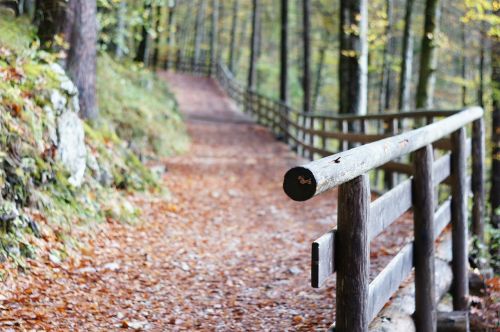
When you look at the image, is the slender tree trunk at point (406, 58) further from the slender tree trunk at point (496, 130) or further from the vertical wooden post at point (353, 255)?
the vertical wooden post at point (353, 255)

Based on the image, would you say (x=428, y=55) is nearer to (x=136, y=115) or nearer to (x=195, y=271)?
(x=136, y=115)

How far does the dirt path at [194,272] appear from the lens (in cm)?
452

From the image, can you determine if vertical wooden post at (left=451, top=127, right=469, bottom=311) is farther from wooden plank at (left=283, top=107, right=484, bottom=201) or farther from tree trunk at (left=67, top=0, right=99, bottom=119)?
tree trunk at (left=67, top=0, right=99, bottom=119)

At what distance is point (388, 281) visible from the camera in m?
3.74

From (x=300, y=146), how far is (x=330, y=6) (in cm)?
1410

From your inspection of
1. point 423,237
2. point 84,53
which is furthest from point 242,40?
point 423,237

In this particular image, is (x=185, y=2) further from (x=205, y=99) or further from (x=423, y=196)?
(x=423, y=196)

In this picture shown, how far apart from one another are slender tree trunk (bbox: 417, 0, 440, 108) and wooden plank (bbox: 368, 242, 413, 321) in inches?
355

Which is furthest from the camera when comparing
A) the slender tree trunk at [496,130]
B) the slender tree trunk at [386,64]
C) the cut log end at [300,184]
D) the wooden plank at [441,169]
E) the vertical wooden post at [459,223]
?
the slender tree trunk at [386,64]

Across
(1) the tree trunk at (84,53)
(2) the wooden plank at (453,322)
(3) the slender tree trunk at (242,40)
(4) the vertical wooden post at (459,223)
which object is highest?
(3) the slender tree trunk at (242,40)

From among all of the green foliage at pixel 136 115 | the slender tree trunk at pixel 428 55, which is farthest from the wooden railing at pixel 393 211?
the green foliage at pixel 136 115

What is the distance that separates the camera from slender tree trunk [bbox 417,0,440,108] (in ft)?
41.0

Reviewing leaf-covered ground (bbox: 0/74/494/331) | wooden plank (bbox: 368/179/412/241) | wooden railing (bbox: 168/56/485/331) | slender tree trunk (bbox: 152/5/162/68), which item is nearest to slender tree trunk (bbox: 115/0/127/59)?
slender tree trunk (bbox: 152/5/162/68)

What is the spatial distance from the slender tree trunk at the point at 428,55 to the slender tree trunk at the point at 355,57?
158cm
